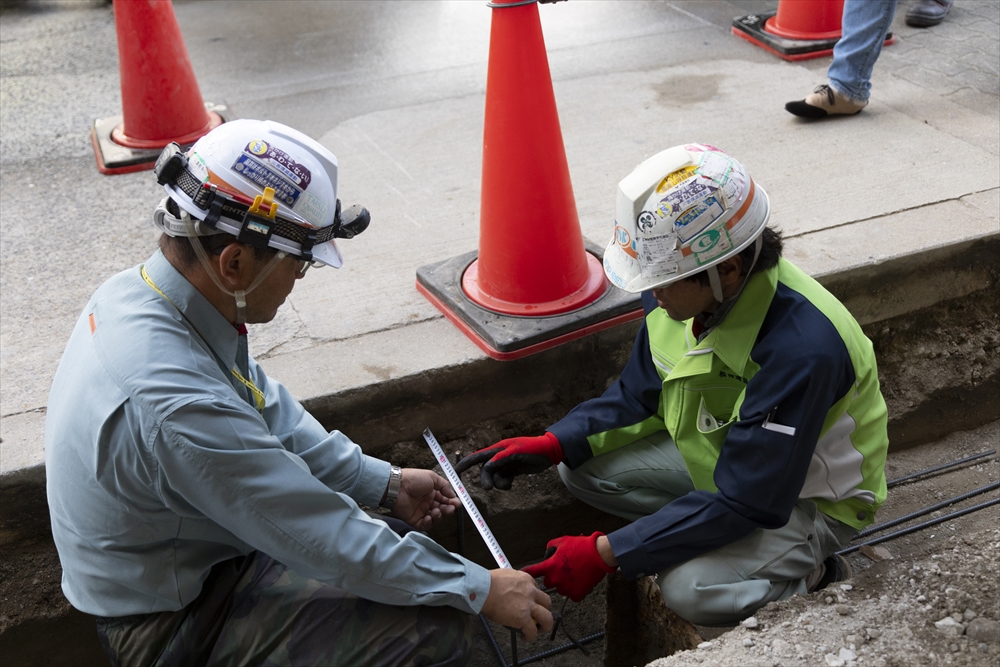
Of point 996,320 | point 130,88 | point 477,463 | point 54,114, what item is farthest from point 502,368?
point 54,114

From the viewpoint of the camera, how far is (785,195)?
13.4 feet

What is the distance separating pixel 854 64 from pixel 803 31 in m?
1.18

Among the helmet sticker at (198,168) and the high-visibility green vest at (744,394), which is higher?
the helmet sticker at (198,168)

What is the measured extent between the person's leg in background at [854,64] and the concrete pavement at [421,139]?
10cm

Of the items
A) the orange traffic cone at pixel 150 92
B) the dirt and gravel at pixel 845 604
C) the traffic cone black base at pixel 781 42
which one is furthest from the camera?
the traffic cone black base at pixel 781 42

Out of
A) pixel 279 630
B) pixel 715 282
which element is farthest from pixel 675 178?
pixel 279 630

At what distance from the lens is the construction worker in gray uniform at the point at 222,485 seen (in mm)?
1987

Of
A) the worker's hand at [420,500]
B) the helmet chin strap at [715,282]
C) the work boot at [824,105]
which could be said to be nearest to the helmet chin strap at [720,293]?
the helmet chin strap at [715,282]

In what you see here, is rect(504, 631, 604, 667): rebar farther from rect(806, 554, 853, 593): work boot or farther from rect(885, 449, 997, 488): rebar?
rect(885, 449, 997, 488): rebar

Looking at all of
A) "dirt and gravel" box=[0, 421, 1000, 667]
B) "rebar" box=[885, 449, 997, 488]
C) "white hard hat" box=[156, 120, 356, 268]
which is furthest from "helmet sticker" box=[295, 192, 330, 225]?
"rebar" box=[885, 449, 997, 488]

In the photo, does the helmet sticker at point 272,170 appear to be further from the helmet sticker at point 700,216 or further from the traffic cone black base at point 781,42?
the traffic cone black base at point 781,42

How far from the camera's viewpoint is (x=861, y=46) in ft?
15.4

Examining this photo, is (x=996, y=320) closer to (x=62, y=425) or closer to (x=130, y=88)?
(x=62, y=425)

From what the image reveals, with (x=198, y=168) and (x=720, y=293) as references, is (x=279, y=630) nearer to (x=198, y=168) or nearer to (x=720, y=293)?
(x=198, y=168)
